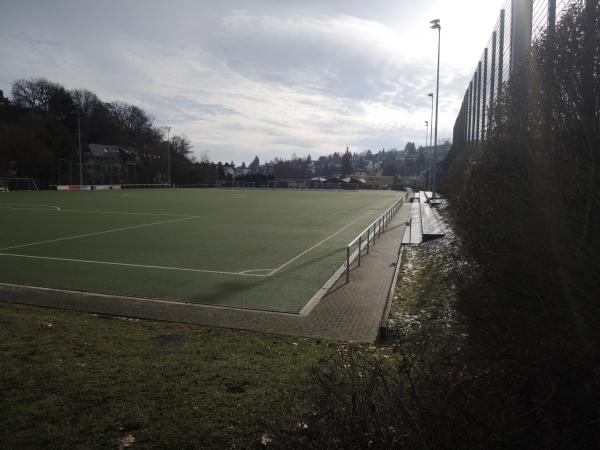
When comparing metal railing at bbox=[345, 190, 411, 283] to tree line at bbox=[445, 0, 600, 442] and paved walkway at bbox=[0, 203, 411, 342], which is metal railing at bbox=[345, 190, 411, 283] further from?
tree line at bbox=[445, 0, 600, 442]

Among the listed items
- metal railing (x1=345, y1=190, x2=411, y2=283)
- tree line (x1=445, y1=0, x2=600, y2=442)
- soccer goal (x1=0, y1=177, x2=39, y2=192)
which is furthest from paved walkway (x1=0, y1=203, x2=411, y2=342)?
soccer goal (x1=0, y1=177, x2=39, y2=192)

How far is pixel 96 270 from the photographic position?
39.1ft

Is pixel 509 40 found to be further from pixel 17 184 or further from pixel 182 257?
pixel 17 184

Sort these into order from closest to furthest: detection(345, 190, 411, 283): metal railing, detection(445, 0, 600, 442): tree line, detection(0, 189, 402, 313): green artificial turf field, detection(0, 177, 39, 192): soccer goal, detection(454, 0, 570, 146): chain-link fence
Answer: detection(445, 0, 600, 442): tree line
detection(454, 0, 570, 146): chain-link fence
detection(0, 189, 402, 313): green artificial turf field
detection(345, 190, 411, 283): metal railing
detection(0, 177, 39, 192): soccer goal

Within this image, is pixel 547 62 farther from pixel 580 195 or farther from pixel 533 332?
pixel 533 332

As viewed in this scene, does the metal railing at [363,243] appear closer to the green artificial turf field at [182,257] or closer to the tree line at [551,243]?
the green artificial turf field at [182,257]

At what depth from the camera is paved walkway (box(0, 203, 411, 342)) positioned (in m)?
7.44

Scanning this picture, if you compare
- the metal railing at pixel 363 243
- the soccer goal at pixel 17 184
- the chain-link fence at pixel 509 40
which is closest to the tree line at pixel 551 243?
the chain-link fence at pixel 509 40

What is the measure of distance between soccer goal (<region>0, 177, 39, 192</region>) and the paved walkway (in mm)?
64048

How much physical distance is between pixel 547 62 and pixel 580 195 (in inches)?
62.1

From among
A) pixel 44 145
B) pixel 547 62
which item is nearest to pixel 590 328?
pixel 547 62

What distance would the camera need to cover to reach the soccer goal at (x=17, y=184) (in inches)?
2534

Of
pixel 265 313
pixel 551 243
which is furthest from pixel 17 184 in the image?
pixel 551 243

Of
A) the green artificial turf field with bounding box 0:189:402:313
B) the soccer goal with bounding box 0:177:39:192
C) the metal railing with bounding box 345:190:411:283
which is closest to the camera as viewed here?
the green artificial turf field with bounding box 0:189:402:313
